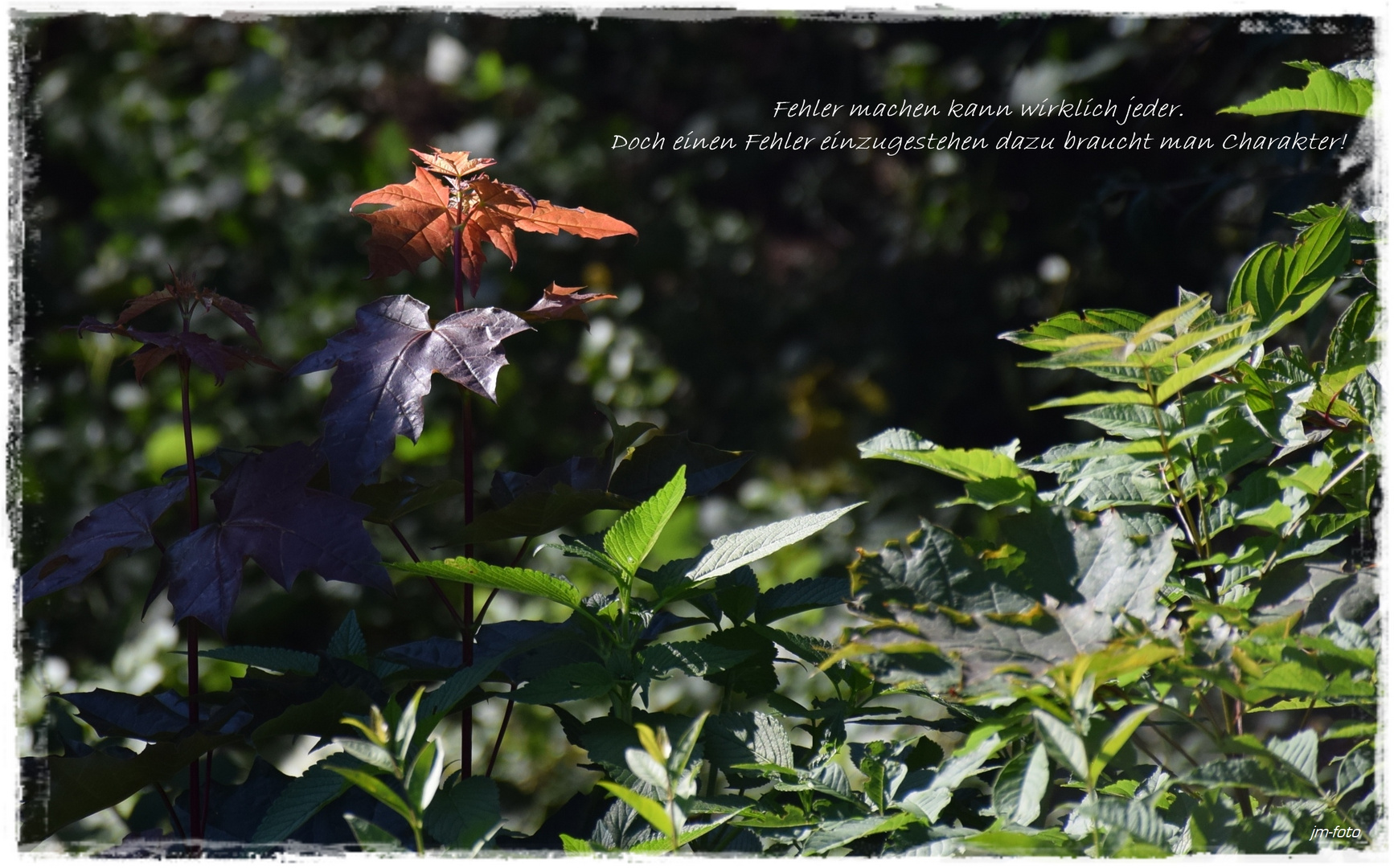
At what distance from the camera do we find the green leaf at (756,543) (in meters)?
0.68

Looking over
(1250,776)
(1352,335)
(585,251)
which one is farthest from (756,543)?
(585,251)

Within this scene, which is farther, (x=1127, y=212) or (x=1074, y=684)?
(x=1127, y=212)

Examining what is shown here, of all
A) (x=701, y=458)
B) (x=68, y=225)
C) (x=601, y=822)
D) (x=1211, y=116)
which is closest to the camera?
(x=601, y=822)

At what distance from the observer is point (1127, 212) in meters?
1.78

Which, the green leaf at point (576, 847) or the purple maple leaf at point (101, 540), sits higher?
the purple maple leaf at point (101, 540)

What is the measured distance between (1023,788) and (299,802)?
0.41m

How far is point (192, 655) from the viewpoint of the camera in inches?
31.0

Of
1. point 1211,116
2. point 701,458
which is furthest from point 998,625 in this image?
point 1211,116

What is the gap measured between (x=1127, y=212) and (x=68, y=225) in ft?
9.18

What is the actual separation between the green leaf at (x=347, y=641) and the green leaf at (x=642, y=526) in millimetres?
257

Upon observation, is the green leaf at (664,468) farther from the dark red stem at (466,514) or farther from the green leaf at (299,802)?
the green leaf at (299,802)

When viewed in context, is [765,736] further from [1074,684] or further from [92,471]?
[92,471]

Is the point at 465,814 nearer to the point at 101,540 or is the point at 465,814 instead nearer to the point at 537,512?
the point at 537,512

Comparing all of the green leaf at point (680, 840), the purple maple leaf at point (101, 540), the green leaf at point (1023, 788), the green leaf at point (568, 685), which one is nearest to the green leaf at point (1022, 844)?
the green leaf at point (1023, 788)
